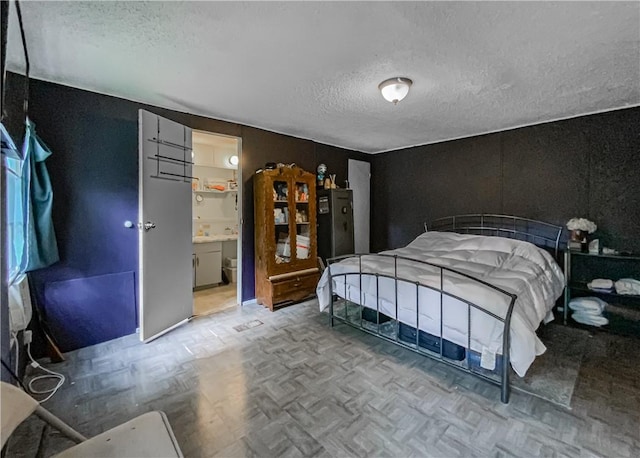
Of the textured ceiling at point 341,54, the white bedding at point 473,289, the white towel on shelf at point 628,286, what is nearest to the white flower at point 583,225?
the white bedding at point 473,289

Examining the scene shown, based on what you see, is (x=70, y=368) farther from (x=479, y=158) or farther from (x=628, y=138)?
(x=628, y=138)

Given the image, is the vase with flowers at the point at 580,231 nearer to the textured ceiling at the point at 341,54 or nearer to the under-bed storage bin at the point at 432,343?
the textured ceiling at the point at 341,54

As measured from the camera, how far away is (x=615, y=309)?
10.3ft

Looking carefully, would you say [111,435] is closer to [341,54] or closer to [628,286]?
[341,54]

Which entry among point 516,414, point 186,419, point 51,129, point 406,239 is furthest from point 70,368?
Result: point 406,239

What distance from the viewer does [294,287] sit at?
12.8 feet

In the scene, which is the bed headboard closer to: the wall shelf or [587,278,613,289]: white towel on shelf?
[587,278,613,289]: white towel on shelf

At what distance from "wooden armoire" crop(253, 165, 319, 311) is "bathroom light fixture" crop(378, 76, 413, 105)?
67.8 inches

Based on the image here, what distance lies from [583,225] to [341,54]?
3.21 m

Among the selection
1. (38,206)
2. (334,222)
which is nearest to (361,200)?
(334,222)

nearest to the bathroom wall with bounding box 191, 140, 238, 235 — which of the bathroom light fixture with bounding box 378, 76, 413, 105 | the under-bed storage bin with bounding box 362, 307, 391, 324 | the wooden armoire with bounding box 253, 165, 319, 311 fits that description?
the wooden armoire with bounding box 253, 165, 319, 311

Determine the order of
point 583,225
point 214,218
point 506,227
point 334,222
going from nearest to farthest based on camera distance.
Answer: point 583,225 < point 506,227 < point 334,222 < point 214,218

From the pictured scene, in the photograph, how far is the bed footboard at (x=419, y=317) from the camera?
196 cm

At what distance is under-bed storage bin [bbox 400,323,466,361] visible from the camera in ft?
7.81
